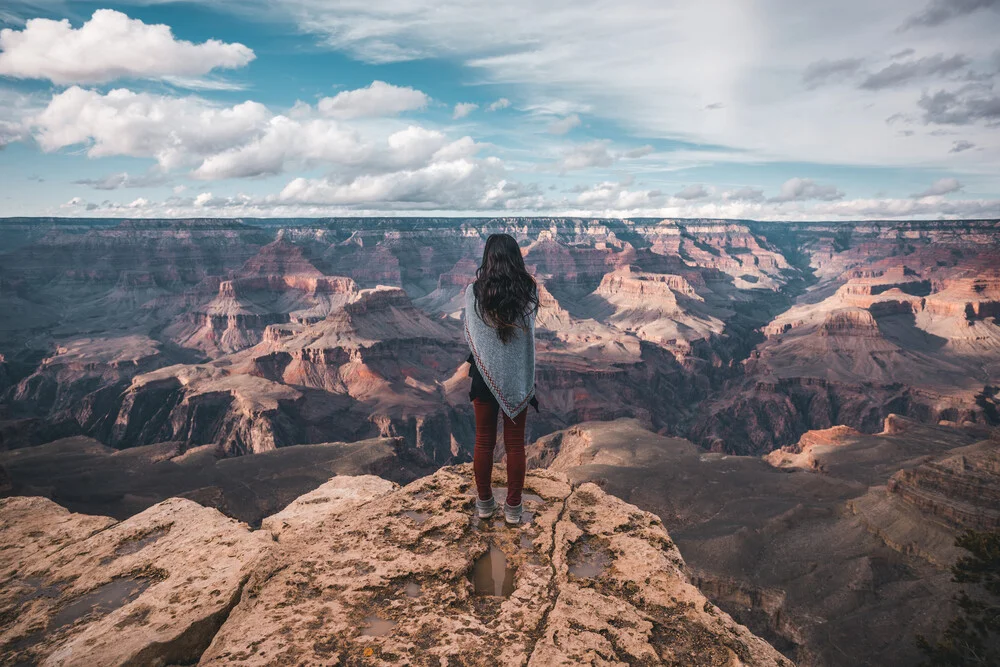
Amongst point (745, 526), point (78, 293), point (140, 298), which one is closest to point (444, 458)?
point (745, 526)

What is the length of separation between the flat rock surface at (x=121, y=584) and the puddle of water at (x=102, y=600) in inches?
0.4

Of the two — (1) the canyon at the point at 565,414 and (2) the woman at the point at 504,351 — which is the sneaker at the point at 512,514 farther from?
(1) the canyon at the point at 565,414

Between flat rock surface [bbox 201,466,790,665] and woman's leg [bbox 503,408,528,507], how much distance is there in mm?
406

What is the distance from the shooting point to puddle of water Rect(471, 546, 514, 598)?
467 cm

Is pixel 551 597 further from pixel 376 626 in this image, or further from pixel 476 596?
pixel 376 626

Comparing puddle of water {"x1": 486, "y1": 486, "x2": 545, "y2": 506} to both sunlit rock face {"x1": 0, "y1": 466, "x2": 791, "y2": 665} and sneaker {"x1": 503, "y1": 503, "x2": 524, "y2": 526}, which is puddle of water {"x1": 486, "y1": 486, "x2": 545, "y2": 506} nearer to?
sunlit rock face {"x1": 0, "y1": 466, "x2": 791, "y2": 665}

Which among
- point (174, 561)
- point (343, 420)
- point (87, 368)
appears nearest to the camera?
point (174, 561)

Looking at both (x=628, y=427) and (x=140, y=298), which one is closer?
(x=628, y=427)

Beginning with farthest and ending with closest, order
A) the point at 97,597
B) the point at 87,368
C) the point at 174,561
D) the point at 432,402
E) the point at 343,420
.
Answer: the point at 87,368 → the point at 432,402 → the point at 343,420 → the point at 174,561 → the point at 97,597

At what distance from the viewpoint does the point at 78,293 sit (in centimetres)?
14600

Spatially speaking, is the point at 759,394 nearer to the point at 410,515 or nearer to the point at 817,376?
the point at 817,376

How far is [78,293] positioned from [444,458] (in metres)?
144

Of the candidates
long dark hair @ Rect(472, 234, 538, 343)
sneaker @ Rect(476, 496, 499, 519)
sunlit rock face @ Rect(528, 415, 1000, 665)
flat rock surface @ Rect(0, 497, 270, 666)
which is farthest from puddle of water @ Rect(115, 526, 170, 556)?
sunlit rock face @ Rect(528, 415, 1000, 665)

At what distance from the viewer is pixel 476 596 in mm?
4547
